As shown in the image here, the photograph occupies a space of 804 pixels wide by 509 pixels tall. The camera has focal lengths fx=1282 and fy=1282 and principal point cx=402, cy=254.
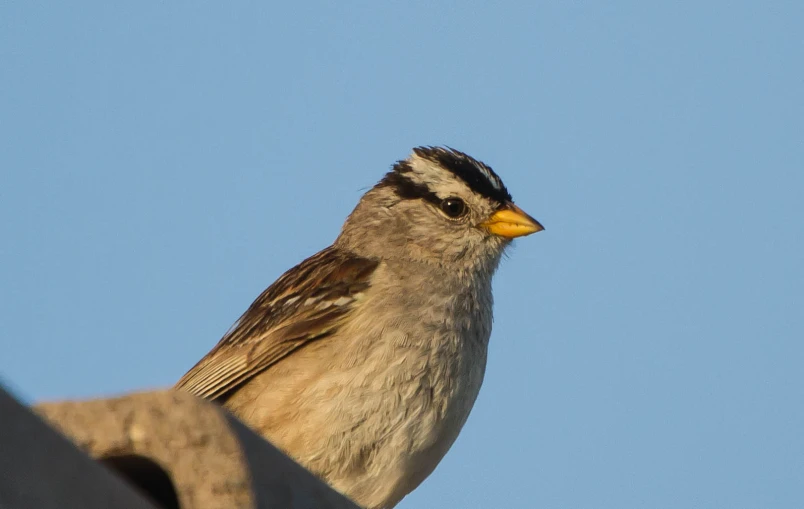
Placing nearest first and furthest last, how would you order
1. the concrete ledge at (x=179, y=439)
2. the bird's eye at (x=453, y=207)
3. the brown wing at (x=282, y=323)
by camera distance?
the concrete ledge at (x=179, y=439) → the brown wing at (x=282, y=323) → the bird's eye at (x=453, y=207)

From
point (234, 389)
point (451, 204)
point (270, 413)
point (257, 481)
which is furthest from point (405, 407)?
point (257, 481)

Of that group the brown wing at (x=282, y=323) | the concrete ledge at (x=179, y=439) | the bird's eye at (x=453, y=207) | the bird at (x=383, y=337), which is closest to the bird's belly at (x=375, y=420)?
the bird at (x=383, y=337)

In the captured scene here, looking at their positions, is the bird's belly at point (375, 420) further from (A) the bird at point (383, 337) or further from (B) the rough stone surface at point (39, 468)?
(B) the rough stone surface at point (39, 468)

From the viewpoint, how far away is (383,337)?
7695mm

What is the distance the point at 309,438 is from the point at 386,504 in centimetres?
65

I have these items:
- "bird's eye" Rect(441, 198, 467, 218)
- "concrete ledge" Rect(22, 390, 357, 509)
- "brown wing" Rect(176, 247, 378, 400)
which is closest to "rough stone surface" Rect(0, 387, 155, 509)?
"concrete ledge" Rect(22, 390, 357, 509)

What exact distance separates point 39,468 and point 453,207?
20.0 ft

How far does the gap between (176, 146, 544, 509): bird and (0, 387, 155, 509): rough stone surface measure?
13.0 feet

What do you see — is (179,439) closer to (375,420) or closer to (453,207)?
(375,420)

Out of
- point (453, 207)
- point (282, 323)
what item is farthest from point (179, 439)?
point (453, 207)

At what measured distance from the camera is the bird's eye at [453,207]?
901 centimetres

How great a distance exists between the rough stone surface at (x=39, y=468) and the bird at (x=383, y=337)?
13.0 feet

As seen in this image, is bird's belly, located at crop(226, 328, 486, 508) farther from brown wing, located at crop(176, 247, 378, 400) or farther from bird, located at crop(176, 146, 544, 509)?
brown wing, located at crop(176, 247, 378, 400)

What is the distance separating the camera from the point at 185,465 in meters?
4.05
